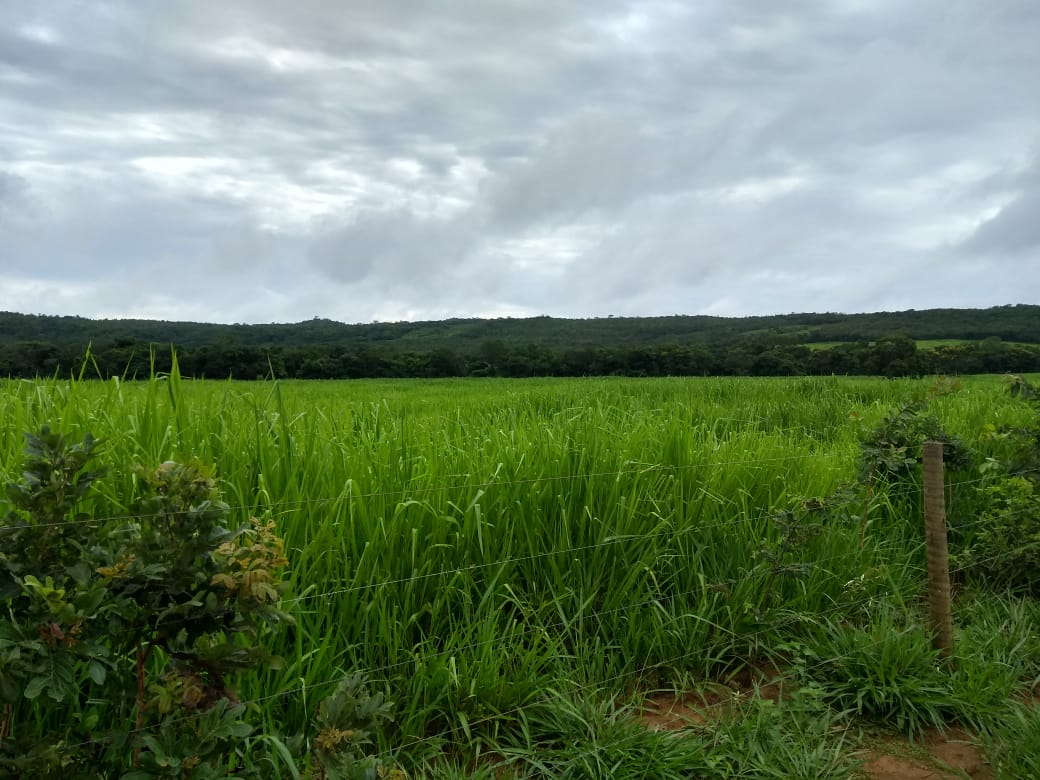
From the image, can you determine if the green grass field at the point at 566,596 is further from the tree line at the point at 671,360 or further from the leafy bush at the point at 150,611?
the tree line at the point at 671,360

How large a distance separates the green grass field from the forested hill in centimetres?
189

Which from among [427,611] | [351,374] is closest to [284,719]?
[427,611]

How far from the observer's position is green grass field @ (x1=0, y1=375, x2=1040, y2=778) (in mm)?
2865

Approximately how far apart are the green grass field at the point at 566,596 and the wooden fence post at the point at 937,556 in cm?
10

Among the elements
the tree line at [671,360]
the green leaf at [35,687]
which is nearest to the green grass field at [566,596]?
the green leaf at [35,687]

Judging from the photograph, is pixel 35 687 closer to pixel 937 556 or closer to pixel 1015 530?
pixel 937 556

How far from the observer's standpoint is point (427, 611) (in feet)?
10.9

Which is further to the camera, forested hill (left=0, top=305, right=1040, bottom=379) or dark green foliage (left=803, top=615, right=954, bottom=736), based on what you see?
forested hill (left=0, top=305, right=1040, bottom=379)

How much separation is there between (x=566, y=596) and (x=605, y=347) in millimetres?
42206

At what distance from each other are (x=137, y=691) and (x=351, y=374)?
33396 millimetres

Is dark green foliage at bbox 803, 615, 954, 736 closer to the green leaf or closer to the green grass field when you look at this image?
the green grass field

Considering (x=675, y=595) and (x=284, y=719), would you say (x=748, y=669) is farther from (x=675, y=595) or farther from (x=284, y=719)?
(x=284, y=719)

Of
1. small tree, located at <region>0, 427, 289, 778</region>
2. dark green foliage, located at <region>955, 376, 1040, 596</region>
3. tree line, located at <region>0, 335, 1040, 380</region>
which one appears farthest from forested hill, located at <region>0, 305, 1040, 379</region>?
dark green foliage, located at <region>955, 376, 1040, 596</region>

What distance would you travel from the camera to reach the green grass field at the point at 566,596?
287 cm
